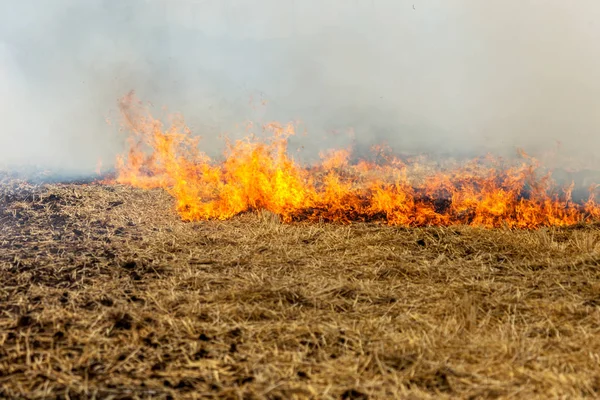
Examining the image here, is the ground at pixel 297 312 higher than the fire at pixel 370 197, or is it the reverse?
the fire at pixel 370 197

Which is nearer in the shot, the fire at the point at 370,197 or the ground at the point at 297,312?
the ground at the point at 297,312

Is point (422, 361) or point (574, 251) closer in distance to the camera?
point (422, 361)

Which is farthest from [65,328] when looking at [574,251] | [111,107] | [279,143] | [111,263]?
[111,107]

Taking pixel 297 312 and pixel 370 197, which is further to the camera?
pixel 370 197

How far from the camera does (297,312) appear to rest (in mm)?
3766

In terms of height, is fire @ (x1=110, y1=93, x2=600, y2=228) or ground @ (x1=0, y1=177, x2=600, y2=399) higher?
fire @ (x1=110, y1=93, x2=600, y2=228)

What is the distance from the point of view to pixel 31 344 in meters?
3.15

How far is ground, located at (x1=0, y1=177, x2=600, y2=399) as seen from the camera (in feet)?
9.09

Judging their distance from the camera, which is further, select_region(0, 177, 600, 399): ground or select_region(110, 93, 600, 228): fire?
select_region(110, 93, 600, 228): fire

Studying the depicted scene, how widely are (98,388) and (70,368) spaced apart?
12.2 inches

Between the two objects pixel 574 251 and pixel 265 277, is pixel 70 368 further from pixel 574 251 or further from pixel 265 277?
pixel 574 251

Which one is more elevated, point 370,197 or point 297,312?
point 370,197

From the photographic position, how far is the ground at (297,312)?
277 cm

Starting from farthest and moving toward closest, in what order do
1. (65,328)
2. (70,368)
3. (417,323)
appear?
(417,323) < (65,328) < (70,368)
